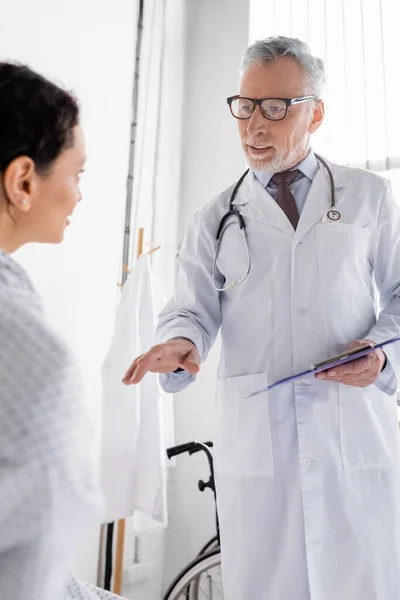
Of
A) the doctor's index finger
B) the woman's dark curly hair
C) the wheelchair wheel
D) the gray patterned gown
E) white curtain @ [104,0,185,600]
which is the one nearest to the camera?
the gray patterned gown

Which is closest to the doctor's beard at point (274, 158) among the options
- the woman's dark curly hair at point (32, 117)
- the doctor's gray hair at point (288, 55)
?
the doctor's gray hair at point (288, 55)

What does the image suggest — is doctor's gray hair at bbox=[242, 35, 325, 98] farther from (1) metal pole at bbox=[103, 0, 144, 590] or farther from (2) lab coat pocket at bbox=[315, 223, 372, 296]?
(1) metal pole at bbox=[103, 0, 144, 590]

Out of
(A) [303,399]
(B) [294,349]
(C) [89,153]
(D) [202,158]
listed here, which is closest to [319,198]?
(B) [294,349]

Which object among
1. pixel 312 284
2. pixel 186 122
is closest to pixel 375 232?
pixel 312 284

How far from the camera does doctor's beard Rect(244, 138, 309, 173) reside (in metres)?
1.46

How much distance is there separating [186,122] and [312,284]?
156 cm

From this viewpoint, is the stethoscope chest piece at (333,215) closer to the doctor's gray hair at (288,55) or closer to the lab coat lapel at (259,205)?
the lab coat lapel at (259,205)

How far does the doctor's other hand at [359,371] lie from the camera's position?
3.88ft

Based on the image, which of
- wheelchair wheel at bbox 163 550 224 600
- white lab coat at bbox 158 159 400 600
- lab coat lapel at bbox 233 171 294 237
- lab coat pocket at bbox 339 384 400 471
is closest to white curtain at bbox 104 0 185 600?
wheelchair wheel at bbox 163 550 224 600

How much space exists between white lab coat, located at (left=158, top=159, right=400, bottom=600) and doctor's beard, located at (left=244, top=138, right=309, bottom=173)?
0.05 metres

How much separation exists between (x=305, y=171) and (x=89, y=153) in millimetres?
917

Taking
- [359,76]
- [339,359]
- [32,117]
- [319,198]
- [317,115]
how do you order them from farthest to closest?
[359,76]
[317,115]
[319,198]
[339,359]
[32,117]

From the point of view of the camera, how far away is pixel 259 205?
1446 millimetres

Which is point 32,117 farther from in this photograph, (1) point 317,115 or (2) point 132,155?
(2) point 132,155
